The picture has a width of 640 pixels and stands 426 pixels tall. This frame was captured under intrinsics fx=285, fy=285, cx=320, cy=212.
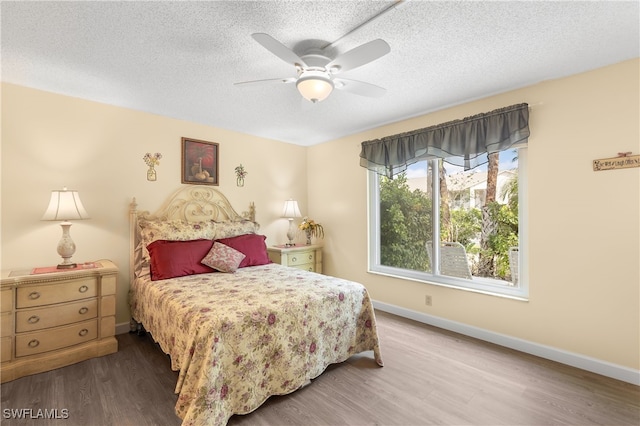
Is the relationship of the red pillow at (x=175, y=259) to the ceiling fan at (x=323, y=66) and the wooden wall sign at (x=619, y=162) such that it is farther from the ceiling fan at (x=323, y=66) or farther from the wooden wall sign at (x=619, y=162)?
the wooden wall sign at (x=619, y=162)

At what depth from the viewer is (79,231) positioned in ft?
9.49

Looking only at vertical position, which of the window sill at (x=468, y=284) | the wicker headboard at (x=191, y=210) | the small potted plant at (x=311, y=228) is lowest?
the window sill at (x=468, y=284)

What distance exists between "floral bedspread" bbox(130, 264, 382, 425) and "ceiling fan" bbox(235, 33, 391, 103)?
4.99 ft

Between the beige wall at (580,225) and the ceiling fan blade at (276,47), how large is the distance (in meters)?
2.13

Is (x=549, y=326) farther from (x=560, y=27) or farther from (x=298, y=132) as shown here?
(x=298, y=132)

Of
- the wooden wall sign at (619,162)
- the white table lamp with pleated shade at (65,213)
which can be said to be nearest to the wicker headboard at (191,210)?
the white table lamp with pleated shade at (65,213)

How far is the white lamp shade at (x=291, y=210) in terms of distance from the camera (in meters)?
4.31

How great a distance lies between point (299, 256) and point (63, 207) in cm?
263

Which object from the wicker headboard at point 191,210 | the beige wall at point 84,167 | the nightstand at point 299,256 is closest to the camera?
the beige wall at point 84,167

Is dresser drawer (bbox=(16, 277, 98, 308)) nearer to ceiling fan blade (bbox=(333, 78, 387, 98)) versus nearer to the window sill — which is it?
ceiling fan blade (bbox=(333, 78, 387, 98))

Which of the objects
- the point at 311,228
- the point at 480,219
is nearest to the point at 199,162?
the point at 311,228

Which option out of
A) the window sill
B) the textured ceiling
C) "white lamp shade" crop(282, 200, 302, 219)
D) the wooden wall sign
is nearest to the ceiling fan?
the textured ceiling

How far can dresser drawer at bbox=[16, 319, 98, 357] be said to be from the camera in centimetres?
226

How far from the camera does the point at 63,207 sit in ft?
8.28
